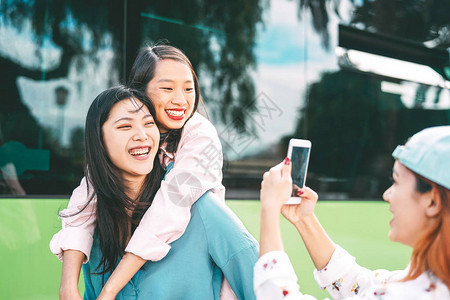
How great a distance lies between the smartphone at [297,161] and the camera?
5.18 feet

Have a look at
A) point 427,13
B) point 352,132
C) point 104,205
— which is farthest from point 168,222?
point 427,13

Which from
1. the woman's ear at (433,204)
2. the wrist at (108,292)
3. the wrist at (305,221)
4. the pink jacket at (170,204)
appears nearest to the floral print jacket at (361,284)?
the woman's ear at (433,204)

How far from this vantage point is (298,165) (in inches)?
63.6

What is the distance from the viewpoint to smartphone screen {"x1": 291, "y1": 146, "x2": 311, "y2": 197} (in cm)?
159

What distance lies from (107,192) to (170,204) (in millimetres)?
287

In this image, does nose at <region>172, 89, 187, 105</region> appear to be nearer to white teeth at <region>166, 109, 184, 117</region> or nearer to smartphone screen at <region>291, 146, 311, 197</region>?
white teeth at <region>166, 109, 184, 117</region>

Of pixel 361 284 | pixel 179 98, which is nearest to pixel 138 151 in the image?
pixel 179 98

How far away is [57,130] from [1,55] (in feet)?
1.56

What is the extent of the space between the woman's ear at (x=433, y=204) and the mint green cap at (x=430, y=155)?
41mm

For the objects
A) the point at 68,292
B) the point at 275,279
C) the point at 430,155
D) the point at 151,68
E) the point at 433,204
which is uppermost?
the point at 151,68

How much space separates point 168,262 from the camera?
1924 mm

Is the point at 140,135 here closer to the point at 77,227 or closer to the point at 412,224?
the point at 77,227

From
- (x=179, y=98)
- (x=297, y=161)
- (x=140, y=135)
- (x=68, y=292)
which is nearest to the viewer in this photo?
(x=297, y=161)

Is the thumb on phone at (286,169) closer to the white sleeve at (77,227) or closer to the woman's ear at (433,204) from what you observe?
the woman's ear at (433,204)
